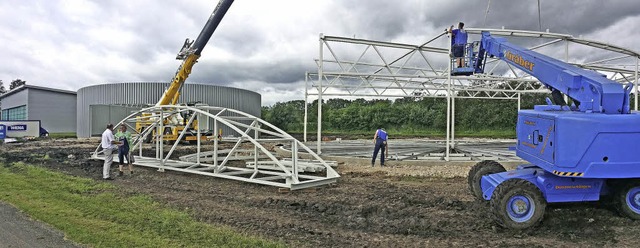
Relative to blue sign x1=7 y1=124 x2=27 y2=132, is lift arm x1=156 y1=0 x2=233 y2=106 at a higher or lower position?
higher

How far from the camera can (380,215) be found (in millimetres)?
6879

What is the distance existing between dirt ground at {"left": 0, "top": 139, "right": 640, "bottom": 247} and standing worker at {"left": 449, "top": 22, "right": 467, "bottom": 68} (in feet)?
10.4

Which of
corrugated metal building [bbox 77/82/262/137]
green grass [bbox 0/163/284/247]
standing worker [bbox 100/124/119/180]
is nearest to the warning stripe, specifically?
green grass [bbox 0/163/284/247]

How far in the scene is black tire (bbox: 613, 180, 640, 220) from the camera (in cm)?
594

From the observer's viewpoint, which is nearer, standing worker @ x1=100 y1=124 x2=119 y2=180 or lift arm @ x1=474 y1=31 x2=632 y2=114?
lift arm @ x1=474 y1=31 x2=632 y2=114

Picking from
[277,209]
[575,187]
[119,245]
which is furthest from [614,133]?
[119,245]

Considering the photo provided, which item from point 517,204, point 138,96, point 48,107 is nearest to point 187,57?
point 517,204

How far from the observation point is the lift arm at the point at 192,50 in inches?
635

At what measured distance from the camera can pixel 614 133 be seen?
17.8 feet

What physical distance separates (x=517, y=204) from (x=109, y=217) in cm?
645

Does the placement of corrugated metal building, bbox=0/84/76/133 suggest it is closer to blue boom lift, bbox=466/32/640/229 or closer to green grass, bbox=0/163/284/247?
green grass, bbox=0/163/284/247

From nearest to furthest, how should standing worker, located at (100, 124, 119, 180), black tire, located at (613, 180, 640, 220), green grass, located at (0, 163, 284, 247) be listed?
green grass, located at (0, 163, 284, 247) → black tire, located at (613, 180, 640, 220) → standing worker, located at (100, 124, 119, 180)

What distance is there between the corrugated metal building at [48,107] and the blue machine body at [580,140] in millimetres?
57518

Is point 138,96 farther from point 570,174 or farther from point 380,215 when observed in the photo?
point 570,174
